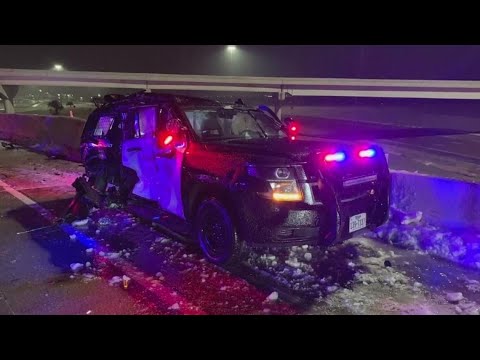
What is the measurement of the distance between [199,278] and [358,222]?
1.92 metres

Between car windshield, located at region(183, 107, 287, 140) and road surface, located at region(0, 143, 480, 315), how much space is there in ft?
5.27

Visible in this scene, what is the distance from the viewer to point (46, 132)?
14586 mm

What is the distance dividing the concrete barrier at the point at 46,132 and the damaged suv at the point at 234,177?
7.35 metres

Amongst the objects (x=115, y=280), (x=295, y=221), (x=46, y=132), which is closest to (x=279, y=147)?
(x=295, y=221)

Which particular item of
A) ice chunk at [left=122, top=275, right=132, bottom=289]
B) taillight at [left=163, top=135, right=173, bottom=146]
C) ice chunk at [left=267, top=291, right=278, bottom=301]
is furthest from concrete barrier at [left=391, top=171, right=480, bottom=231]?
ice chunk at [left=122, top=275, right=132, bottom=289]

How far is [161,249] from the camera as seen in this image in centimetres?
523

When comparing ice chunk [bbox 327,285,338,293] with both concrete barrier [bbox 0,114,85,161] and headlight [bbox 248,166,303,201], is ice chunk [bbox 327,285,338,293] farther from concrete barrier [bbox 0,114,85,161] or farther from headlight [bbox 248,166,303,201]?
concrete barrier [bbox 0,114,85,161]

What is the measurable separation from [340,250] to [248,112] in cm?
242

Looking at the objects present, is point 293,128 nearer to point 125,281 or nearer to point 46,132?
point 125,281

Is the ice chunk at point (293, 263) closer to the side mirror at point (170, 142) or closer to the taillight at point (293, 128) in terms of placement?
the side mirror at point (170, 142)

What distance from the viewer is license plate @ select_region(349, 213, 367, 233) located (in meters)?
4.19

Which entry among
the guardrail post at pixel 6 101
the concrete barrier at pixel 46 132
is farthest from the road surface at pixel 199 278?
the guardrail post at pixel 6 101

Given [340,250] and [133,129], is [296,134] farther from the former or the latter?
[133,129]

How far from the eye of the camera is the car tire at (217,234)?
4.41 m
